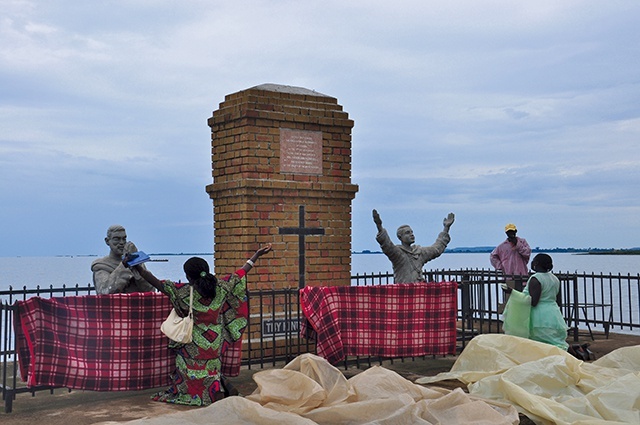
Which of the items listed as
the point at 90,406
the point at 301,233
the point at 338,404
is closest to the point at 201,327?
the point at 90,406

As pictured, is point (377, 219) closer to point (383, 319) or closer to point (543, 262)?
point (383, 319)

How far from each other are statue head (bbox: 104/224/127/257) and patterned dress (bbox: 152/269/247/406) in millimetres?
1052

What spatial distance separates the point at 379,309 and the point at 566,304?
463 centimetres

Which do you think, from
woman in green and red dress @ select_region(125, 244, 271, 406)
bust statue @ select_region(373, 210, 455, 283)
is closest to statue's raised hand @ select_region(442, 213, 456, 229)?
bust statue @ select_region(373, 210, 455, 283)

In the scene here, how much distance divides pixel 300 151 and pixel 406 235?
1.89m

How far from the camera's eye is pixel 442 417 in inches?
233

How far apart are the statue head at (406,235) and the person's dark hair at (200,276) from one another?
12.9 ft

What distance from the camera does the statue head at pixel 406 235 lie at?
10.3 metres

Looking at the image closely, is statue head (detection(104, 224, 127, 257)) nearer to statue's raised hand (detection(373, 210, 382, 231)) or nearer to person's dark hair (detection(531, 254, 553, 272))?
statue's raised hand (detection(373, 210, 382, 231))

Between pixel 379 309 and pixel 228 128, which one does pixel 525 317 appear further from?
pixel 228 128

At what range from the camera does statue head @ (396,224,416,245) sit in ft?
33.7

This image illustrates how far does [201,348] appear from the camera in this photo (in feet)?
23.3

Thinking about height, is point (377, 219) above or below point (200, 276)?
above

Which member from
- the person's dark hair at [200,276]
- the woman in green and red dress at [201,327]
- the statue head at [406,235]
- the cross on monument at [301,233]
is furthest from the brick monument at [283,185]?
the person's dark hair at [200,276]
